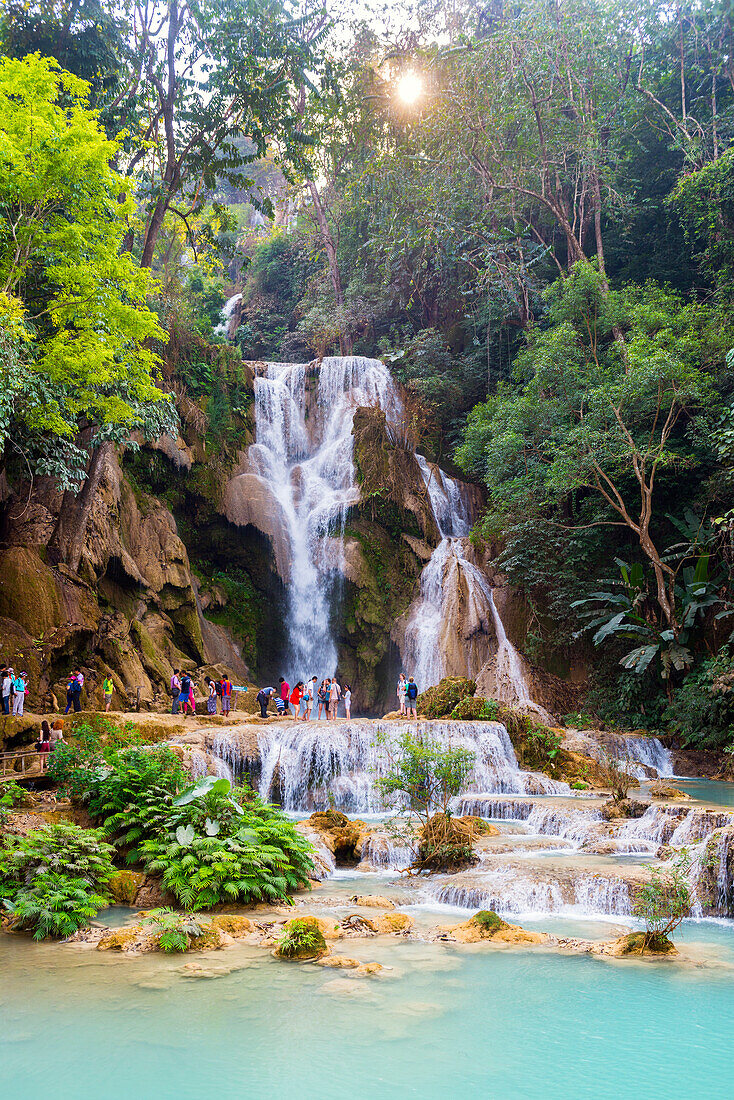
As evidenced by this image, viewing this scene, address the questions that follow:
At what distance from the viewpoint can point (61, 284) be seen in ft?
49.5

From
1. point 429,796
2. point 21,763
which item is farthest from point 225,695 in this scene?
point 429,796

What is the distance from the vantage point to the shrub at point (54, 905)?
6.87 m

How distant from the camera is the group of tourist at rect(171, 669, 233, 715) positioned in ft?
53.8

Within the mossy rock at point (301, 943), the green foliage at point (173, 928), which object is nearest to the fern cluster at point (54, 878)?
the green foliage at point (173, 928)

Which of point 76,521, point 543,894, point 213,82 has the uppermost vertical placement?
point 213,82

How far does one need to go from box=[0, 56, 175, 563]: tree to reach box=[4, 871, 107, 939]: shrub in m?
7.92

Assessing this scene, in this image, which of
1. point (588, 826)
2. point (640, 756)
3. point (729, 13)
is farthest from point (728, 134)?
point (588, 826)

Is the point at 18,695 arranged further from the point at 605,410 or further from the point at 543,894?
the point at 605,410

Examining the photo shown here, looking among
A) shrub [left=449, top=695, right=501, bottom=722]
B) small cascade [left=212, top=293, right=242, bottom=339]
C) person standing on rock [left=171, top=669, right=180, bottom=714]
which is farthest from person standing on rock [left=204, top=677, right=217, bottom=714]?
small cascade [left=212, top=293, right=242, bottom=339]

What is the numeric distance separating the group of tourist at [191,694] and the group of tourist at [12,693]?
142 inches

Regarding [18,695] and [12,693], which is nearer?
[18,695]

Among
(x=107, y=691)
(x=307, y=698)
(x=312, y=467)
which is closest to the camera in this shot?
(x=107, y=691)

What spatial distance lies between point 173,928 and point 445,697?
11701mm

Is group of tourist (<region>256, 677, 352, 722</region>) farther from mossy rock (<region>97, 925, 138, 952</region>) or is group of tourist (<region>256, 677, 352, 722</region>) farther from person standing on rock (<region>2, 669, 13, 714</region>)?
mossy rock (<region>97, 925, 138, 952</region>)
